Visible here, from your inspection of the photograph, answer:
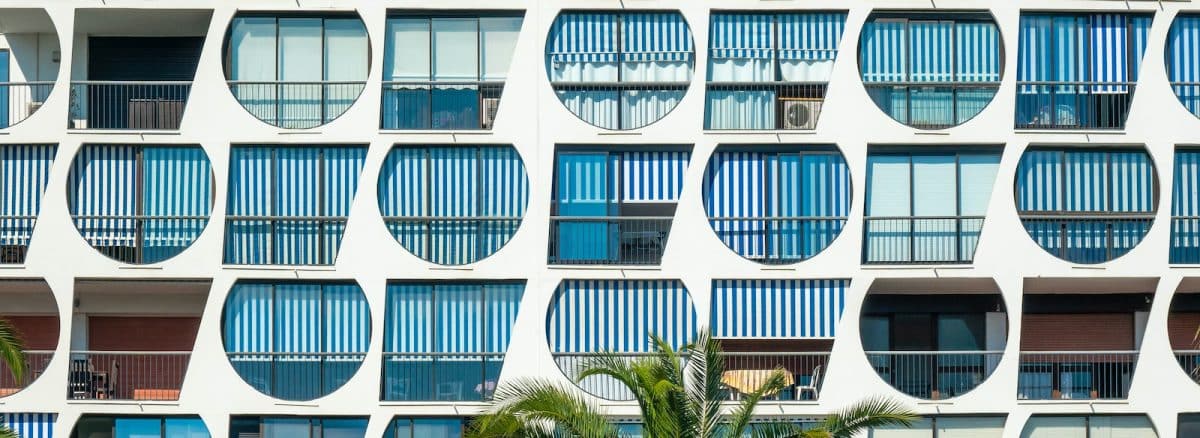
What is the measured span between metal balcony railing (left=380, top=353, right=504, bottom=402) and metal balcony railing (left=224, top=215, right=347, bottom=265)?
271 centimetres

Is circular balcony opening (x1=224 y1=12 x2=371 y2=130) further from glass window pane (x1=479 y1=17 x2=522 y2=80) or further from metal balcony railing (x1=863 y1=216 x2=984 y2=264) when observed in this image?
metal balcony railing (x1=863 y1=216 x2=984 y2=264)

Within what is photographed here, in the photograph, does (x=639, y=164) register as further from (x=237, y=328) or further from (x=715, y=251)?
(x=237, y=328)

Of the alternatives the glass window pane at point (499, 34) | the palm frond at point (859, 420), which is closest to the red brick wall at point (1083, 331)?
the palm frond at point (859, 420)

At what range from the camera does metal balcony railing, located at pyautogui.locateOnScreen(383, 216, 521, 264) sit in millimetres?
33906

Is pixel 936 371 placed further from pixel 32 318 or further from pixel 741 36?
pixel 32 318

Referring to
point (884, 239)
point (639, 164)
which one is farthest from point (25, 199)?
point (884, 239)

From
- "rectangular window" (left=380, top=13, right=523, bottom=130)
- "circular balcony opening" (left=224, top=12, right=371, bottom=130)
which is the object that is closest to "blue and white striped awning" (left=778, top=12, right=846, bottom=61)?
"rectangular window" (left=380, top=13, right=523, bottom=130)

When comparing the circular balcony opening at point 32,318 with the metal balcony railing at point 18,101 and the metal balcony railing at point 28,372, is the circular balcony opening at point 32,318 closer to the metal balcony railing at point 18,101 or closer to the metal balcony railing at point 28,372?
the metal balcony railing at point 28,372

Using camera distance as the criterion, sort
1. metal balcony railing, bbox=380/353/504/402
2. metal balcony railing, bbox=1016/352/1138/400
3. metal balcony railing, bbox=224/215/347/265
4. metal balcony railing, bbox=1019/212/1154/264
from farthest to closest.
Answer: metal balcony railing, bbox=1016/352/1138/400
metal balcony railing, bbox=1019/212/1154/264
metal balcony railing, bbox=224/215/347/265
metal balcony railing, bbox=380/353/504/402

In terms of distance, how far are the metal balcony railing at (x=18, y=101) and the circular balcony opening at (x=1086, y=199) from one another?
2172 cm

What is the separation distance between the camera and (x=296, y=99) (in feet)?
112

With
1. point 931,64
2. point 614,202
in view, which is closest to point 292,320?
point 614,202

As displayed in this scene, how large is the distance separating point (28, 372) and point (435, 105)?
10702mm

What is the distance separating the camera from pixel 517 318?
33.8 m
